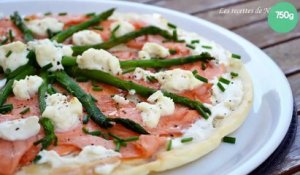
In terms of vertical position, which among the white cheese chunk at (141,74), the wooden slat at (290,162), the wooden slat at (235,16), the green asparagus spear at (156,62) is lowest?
the wooden slat at (290,162)

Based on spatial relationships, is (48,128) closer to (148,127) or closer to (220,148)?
(148,127)

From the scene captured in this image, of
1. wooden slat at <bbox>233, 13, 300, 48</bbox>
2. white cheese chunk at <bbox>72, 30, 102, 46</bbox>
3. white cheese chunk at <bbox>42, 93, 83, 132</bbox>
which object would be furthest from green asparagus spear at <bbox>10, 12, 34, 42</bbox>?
wooden slat at <bbox>233, 13, 300, 48</bbox>

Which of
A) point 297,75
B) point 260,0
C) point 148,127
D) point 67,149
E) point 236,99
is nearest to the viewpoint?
point 67,149

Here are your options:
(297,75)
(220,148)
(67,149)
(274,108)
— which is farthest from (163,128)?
(297,75)

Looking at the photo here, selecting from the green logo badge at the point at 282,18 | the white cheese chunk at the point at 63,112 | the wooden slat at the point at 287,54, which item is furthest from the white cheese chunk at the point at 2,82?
the green logo badge at the point at 282,18

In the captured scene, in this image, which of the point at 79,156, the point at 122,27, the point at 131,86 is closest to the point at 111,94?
the point at 131,86

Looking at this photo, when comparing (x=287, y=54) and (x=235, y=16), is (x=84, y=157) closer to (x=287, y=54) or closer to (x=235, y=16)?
(x=287, y=54)

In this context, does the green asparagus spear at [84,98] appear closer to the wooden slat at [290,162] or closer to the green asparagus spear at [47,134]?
the green asparagus spear at [47,134]
